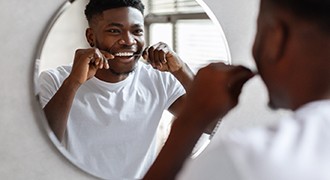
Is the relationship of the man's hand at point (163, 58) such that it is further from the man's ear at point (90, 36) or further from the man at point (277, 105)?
the man at point (277, 105)

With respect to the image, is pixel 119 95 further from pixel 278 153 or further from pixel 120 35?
pixel 278 153

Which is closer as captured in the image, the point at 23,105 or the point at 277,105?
the point at 277,105

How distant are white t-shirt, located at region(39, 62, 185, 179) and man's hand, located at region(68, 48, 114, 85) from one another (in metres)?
0.01

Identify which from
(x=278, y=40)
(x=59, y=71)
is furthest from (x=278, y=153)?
(x=59, y=71)

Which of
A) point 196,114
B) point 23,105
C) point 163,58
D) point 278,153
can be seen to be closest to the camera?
point 278,153

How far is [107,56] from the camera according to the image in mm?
1026

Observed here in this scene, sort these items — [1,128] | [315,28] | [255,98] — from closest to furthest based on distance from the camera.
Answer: [315,28] < [1,128] < [255,98]

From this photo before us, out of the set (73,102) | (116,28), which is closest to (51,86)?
(73,102)

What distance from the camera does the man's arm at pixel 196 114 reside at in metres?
0.51

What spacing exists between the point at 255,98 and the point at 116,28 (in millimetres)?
369

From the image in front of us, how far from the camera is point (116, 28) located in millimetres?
1030

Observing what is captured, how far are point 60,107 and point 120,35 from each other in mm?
176

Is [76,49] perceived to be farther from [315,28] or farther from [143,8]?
[315,28]

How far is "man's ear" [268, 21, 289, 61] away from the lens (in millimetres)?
477
